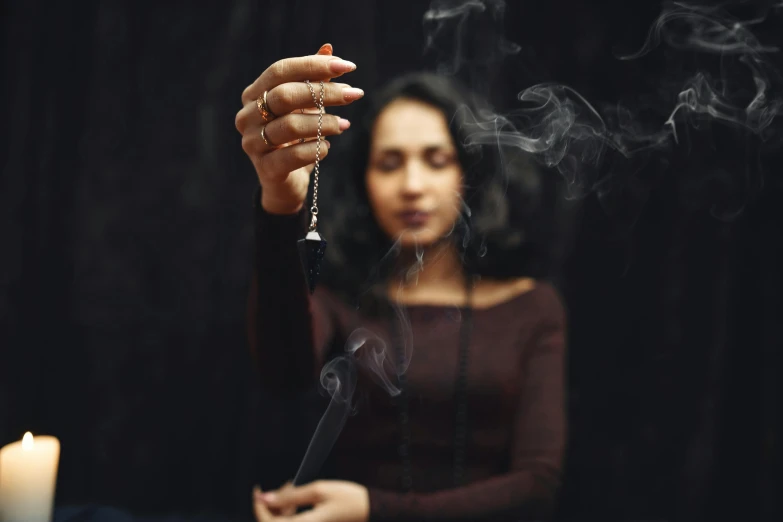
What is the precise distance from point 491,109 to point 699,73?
1.90 ft

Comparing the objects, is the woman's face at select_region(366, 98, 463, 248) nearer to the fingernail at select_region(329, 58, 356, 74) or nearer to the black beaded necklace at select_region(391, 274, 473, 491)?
the black beaded necklace at select_region(391, 274, 473, 491)

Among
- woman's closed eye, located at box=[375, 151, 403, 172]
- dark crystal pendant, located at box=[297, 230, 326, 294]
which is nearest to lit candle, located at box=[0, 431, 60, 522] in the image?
dark crystal pendant, located at box=[297, 230, 326, 294]

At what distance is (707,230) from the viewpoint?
159 cm

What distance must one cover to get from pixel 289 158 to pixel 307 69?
14 centimetres

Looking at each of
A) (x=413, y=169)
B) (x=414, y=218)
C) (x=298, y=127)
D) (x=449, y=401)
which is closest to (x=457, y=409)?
(x=449, y=401)

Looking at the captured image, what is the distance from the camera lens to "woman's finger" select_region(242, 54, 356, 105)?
83 centimetres

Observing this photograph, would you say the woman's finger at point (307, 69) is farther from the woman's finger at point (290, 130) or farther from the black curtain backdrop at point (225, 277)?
the black curtain backdrop at point (225, 277)

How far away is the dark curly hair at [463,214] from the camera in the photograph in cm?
144

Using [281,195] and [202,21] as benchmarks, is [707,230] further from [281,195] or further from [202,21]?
[202,21]

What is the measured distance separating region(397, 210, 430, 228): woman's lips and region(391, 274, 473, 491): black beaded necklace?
257 mm

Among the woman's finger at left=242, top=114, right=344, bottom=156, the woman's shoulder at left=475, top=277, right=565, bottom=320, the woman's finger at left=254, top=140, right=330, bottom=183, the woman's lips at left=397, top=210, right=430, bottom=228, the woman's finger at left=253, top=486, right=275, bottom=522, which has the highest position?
the woman's finger at left=242, top=114, right=344, bottom=156

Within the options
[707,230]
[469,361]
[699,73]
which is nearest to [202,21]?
[469,361]

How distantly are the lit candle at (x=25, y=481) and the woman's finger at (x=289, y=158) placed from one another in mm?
505

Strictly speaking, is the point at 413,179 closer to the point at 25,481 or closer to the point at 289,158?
the point at 289,158
